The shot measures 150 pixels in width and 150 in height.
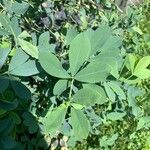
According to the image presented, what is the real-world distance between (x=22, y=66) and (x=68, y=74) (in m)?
0.10

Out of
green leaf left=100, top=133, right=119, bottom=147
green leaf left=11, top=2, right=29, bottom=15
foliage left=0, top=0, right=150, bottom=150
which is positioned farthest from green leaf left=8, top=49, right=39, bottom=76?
green leaf left=100, top=133, right=119, bottom=147

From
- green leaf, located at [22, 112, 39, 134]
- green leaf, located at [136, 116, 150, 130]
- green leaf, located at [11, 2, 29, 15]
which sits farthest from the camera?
green leaf, located at [136, 116, 150, 130]

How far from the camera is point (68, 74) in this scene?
0.83m

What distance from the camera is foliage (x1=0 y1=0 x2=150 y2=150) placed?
2.60 ft

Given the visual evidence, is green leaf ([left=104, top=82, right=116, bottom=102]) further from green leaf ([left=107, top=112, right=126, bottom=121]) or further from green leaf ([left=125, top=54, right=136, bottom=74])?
green leaf ([left=107, top=112, right=126, bottom=121])

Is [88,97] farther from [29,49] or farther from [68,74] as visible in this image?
[29,49]

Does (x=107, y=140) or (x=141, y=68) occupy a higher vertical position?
(x=141, y=68)

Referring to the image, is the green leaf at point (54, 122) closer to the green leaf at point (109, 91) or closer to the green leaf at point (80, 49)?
the green leaf at point (80, 49)

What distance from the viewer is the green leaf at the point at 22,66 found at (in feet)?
2.77

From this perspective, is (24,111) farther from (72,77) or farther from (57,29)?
(72,77)

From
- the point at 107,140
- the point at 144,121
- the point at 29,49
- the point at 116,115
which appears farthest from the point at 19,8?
the point at 107,140

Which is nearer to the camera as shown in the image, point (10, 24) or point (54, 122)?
point (54, 122)

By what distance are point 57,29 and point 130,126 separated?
1099 millimetres

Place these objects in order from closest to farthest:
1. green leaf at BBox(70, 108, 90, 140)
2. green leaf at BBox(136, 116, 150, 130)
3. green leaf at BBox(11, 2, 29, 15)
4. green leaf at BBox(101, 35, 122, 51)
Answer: green leaf at BBox(70, 108, 90, 140) → green leaf at BBox(101, 35, 122, 51) → green leaf at BBox(11, 2, 29, 15) → green leaf at BBox(136, 116, 150, 130)
